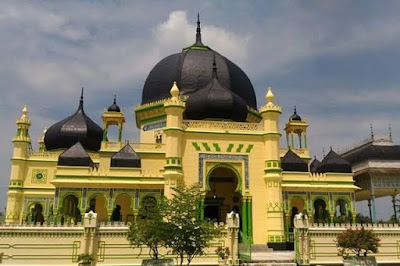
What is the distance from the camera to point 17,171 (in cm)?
2677

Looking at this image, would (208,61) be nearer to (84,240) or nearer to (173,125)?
(173,125)

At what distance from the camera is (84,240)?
16.1 m

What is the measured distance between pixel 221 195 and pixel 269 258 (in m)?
7.36

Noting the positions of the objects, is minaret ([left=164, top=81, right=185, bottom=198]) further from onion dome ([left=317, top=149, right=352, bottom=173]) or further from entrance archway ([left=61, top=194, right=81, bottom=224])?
onion dome ([left=317, top=149, right=352, bottom=173])

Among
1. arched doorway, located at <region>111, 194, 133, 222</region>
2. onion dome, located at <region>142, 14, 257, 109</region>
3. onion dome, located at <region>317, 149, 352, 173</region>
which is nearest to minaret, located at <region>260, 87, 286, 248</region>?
onion dome, located at <region>317, 149, 352, 173</region>

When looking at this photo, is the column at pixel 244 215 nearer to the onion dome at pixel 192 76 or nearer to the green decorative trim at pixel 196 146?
the green decorative trim at pixel 196 146

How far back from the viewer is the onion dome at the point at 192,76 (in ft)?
93.5

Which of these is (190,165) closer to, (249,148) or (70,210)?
(249,148)

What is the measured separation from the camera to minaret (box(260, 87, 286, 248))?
2011 centimetres

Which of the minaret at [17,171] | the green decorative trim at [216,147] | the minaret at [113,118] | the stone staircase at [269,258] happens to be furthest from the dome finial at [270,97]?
the minaret at [17,171]

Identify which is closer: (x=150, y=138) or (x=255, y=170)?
(x=255, y=170)

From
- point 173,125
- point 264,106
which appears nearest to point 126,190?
point 173,125

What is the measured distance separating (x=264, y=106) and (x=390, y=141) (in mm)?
13104

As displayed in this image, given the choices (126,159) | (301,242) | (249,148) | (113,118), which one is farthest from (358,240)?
(113,118)
